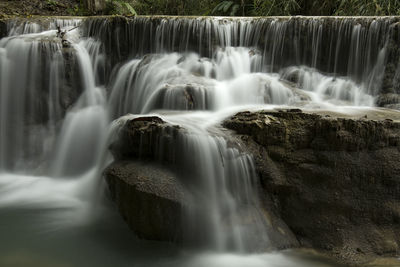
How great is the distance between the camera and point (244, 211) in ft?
13.5

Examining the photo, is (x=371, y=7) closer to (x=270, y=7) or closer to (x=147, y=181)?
(x=270, y=7)

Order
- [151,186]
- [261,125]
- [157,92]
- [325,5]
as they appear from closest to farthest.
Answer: [151,186] → [261,125] → [157,92] → [325,5]

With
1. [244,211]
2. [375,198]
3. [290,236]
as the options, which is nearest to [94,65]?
[244,211]

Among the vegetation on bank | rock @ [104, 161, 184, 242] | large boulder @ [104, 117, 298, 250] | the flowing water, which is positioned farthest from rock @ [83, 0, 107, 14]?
rock @ [104, 161, 184, 242]

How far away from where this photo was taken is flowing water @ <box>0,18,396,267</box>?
396 cm

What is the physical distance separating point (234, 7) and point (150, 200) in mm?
9631

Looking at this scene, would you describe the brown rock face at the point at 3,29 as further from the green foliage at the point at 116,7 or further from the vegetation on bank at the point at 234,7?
the green foliage at the point at 116,7

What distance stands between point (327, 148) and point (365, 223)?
0.94 meters

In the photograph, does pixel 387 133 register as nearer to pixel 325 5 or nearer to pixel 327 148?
pixel 327 148

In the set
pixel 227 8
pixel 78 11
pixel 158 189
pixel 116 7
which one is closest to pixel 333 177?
pixel 158 189

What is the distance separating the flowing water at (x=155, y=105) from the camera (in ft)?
13.0

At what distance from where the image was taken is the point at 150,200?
3811 millimetres

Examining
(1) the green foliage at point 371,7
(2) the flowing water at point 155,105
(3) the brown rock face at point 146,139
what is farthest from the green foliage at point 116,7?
(3) the brown rock face at point 146,139

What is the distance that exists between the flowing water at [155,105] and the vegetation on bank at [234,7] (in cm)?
220
